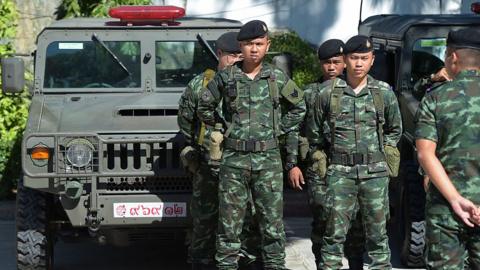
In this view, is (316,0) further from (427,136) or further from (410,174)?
(427,136)

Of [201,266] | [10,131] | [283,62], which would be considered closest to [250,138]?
[201,266]

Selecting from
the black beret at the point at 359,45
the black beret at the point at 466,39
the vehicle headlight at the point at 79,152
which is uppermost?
the black beret at the point at 466,39

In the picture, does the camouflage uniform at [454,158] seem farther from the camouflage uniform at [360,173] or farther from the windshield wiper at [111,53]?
the windshield wiper at [111,53]

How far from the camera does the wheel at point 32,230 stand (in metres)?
7.28

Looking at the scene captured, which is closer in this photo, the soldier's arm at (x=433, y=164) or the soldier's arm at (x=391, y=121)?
the soldier's arm at (x=433, y=164)

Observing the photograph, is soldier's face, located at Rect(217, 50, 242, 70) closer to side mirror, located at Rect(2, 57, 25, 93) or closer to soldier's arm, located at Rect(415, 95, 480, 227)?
side mirror, located at Rect(2, 57, 25, 93)

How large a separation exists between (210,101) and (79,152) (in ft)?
3.28

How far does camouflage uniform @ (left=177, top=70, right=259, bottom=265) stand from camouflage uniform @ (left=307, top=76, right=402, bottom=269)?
61 centimetres

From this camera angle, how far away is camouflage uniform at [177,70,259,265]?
687 centimetres

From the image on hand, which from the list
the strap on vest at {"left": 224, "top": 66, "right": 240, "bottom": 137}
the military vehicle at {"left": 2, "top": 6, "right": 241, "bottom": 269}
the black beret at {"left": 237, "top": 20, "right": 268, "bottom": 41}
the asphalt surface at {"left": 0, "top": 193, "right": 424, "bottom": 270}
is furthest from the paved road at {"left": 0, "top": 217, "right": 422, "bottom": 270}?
the black beret at {"left": 237, "top": 20, "right": 268, "bottom": 41}

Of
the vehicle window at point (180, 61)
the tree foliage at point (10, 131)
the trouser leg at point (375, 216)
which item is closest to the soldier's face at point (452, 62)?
the trouser leg at point (375, 216)

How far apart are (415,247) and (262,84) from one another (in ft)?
6.52

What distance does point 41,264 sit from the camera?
7.34 meters

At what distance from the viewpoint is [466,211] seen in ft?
15.6
